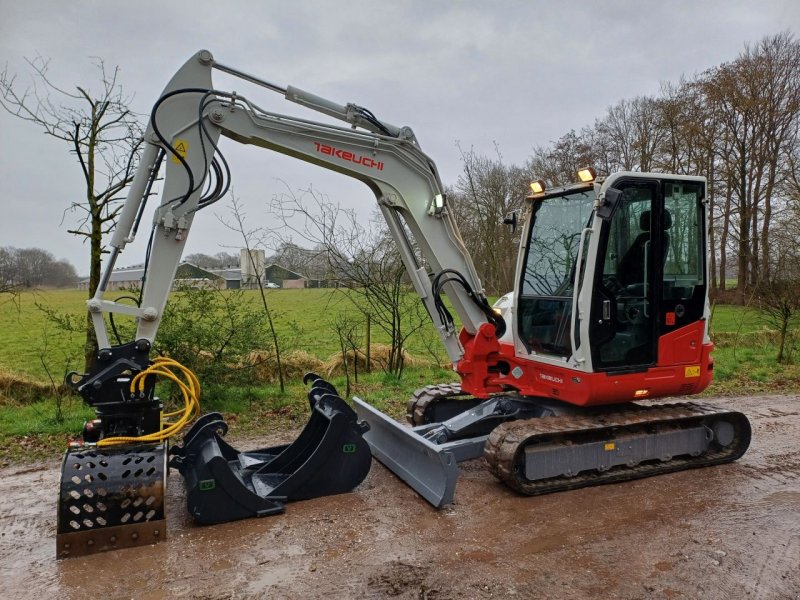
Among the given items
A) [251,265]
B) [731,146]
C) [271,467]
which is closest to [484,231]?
[251,265]

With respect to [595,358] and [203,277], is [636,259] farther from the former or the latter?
[203,277]

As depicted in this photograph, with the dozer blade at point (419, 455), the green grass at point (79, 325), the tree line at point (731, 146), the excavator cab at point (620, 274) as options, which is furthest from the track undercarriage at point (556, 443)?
the tree line at point (731, 146)

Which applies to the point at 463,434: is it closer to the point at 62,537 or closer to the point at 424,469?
the point at 424,469

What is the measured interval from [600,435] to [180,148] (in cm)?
440

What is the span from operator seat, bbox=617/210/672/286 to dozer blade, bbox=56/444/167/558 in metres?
4.16

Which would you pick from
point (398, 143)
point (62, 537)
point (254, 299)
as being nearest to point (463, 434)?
point (398, 143)

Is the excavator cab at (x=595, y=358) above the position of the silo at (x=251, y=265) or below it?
A: below

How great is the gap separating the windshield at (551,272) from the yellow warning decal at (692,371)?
1.25m

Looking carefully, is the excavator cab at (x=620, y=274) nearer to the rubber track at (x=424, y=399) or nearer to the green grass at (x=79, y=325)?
the rubber track at (x=424, y=399)

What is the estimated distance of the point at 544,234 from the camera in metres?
5.79

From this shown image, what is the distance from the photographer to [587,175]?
5184mm

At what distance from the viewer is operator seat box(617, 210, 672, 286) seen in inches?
206

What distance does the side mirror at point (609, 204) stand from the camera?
5008 mm

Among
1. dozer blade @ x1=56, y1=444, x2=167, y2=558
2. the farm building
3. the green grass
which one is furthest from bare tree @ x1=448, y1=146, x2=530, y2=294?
dozer blade @ x1=56, y1=444, x2=167, y2=558
